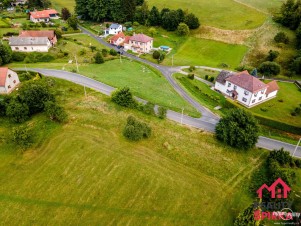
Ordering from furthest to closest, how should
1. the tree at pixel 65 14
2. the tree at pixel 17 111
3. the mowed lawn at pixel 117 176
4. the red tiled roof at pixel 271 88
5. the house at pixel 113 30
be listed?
the tree at pixel 65 14
the house at pixel 113 30
the red tiled roof at pixel 271 88
the tree at pixel 17 111
the mowed lawn at pixel 117 176

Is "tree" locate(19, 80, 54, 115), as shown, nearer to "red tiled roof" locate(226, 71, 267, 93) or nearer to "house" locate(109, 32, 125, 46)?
"red tiled roof" locate(226, 71, 267, 93)

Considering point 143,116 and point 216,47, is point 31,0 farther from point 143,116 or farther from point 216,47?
point 143,116

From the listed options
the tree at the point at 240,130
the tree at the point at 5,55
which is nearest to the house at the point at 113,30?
the tree at the point at 5,55

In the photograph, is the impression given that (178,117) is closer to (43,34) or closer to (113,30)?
(43,34)

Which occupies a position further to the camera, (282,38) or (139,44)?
(282,38)

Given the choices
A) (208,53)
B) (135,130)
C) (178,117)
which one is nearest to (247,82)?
(178,117)

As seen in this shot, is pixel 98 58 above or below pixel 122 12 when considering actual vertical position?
below

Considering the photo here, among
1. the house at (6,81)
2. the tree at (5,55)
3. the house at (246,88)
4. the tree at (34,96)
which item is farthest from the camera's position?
the tree at (5,55)

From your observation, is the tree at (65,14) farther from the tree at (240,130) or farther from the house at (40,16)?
the tree at (240,130)
